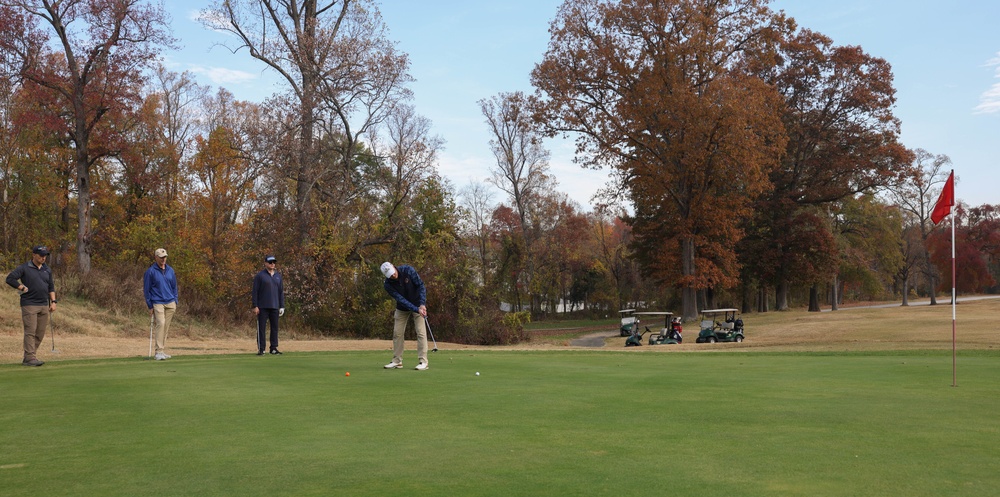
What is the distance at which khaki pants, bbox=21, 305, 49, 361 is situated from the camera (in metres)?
15.4

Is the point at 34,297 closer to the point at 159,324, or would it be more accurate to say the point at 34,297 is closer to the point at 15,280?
the point at 15,280

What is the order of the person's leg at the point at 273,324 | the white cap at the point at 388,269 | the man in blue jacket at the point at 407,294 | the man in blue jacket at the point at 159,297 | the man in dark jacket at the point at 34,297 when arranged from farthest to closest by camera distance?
1. the person's leg at the point at 273,324
2. the man in blue jacket at the point at 159,297
3. the man in dark jacket at the point at 34,297
4. the man in blue jacket at the point at 407,294
5. the white cap at the point at 388,269

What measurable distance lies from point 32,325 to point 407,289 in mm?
7568

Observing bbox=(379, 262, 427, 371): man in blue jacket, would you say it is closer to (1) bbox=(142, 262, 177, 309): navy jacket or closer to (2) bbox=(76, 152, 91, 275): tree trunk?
(1) bbox=(142, 262, 177, 309): navy jacket

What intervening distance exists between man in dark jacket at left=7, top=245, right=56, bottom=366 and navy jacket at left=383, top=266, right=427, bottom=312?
267 inches

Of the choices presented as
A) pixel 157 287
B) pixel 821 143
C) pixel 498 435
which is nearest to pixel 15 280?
pixel 157 287

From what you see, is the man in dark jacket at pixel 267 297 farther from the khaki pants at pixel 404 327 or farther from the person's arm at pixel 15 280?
the khaki pants at pixel 404 327

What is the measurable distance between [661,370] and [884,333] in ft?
74.9

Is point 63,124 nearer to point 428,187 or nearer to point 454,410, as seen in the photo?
point 428,187

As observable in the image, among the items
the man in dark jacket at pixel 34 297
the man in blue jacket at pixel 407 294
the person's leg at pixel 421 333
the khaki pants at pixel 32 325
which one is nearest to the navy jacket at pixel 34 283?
the man in dark jacket at pixel 34 297

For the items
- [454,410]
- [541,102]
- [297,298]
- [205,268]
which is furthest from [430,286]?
[454,410]

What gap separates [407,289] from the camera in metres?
13.9

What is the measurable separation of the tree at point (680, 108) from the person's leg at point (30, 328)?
33.5 metres

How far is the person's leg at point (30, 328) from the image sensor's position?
15.4 m
